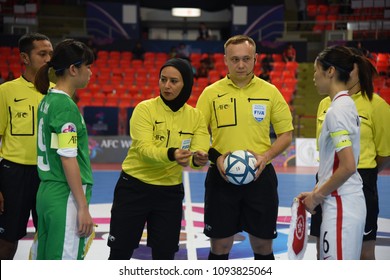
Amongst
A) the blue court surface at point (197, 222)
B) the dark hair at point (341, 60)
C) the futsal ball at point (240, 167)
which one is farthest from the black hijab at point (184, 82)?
the blue court surface at point (197, 222)

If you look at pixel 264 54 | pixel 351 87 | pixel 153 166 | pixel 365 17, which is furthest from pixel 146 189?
pixel 365 17

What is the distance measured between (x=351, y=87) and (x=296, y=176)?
332 inches

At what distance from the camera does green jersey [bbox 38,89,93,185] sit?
3582 millimetres

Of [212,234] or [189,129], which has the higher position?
[189,129]

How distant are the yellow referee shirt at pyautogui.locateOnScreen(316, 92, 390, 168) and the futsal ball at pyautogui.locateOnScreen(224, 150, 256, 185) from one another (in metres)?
0.82

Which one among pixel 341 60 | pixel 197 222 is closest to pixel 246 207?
pixel 341 60

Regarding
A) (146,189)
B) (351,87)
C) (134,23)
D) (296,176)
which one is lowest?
(296,176)

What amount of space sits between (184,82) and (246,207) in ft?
3.96

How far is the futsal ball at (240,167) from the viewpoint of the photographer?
4570 millimetres

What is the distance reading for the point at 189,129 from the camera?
14.9 ft

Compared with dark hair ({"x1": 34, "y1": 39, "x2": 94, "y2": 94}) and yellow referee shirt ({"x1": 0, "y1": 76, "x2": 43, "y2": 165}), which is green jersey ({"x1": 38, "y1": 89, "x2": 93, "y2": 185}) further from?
yellow referee shirt ({"x1": 0, "y1": 76, "x2": 43, "y2": 165})

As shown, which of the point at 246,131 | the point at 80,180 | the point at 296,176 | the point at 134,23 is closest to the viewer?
the point at 80,180

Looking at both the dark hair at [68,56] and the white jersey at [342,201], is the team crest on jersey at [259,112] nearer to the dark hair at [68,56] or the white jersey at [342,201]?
the white jersey at [342,201]

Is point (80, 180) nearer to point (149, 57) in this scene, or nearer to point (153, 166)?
point (153, 166)
